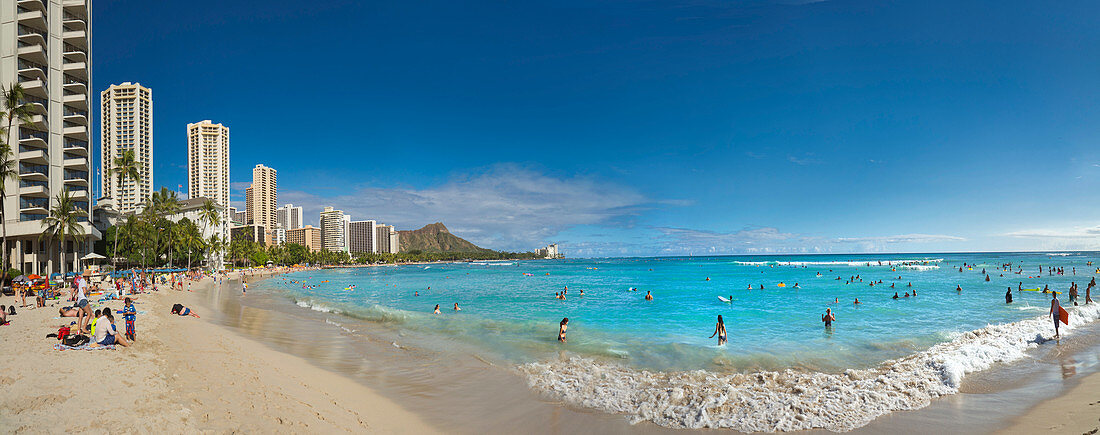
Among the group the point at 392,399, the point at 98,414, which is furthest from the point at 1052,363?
the point at 98,414

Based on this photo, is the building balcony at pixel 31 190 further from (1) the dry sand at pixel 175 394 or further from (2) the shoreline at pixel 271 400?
(2) the shoreline at pixel 271 400

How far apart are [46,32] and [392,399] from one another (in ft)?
A: 199

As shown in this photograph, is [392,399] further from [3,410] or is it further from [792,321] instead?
[792,321]

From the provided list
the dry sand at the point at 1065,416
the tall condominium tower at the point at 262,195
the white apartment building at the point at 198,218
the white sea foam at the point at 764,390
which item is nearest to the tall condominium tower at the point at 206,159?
the tall condominium tower at the point at 262,195

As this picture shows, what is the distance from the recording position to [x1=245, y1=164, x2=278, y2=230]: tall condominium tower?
191 metres

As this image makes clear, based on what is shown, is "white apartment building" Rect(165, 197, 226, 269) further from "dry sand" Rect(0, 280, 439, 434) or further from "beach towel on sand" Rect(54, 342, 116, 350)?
"beach towel on sand" Rect(54, 342, 116, 350)

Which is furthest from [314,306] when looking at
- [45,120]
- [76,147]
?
[45,120]

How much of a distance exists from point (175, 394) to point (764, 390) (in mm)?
11391

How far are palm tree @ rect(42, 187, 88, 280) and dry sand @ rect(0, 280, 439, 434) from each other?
37577 millimetres

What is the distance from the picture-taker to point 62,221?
37.7 metres

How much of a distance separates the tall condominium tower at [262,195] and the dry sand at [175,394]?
685ft

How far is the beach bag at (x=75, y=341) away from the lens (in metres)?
10.4

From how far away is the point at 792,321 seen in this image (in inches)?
867

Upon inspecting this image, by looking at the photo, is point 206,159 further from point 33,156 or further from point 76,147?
point 33,156
